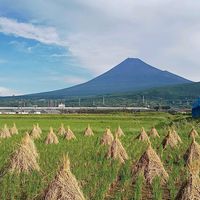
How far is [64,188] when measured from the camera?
25.2 feet

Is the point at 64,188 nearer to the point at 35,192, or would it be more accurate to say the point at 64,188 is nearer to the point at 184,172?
the point at 35,192

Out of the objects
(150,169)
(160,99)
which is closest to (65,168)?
(150,169)

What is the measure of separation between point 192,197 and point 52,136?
13.9m

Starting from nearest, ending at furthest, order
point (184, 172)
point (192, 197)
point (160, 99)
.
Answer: point (192, 197), point (184, 172), point (160, 99)

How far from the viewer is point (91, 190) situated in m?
9.41

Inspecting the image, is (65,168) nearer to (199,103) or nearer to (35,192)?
(35,192)

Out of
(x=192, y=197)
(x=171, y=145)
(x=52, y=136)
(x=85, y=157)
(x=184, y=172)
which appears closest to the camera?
(x=192, y=197)

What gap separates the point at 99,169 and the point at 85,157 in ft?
9.12

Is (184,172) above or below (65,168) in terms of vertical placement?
below

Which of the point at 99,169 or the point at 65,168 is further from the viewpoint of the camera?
the point at 99,169

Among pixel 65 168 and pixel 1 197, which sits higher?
pixel 65 168

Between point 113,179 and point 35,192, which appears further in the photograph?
point 113,179

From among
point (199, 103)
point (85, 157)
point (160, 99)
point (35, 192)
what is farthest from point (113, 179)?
point (160, 99)

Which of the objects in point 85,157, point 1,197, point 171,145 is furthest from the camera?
point 171,145
